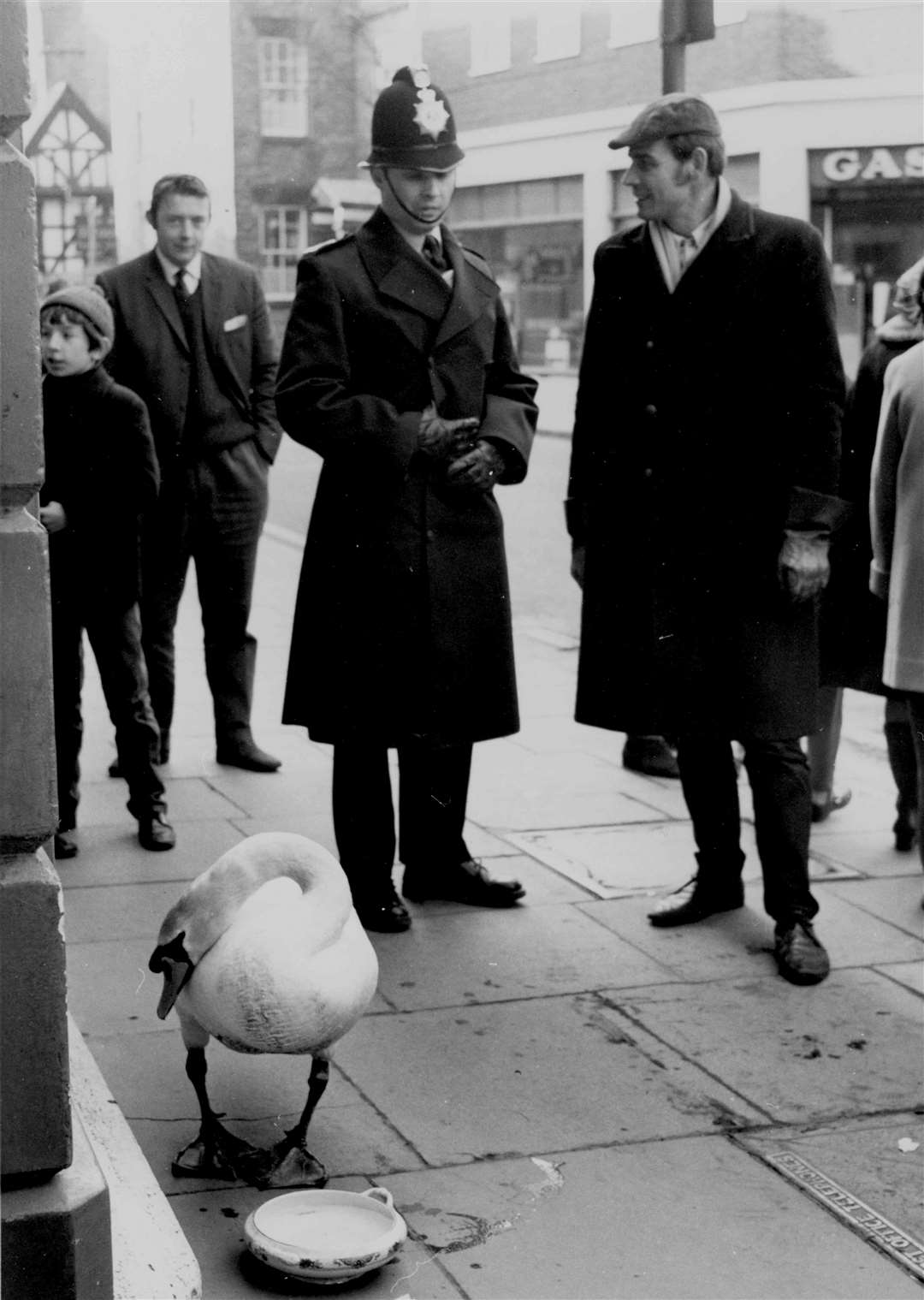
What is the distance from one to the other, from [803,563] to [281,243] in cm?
1956

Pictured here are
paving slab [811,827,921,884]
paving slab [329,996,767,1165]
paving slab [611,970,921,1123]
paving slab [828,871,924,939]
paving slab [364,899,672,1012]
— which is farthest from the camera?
paving slab [811,827,921,884]

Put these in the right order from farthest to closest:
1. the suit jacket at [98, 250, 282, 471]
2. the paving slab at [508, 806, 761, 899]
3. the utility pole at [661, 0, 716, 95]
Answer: the utility pole at [661, 0, 716, 95], the suit jacket at [98, 250, 282, 471], the paving slab at [508, 806, 761, 899]

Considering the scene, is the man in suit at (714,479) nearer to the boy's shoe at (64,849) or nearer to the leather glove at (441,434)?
the leather glove at (441,434)

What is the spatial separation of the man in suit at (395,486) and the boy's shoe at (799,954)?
3.27 ft

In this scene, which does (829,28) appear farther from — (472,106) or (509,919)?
(509,919)

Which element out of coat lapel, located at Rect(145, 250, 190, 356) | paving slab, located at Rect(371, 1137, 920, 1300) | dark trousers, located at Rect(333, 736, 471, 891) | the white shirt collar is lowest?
paving slab, located at Rect(371, 1137, 920, 1300)

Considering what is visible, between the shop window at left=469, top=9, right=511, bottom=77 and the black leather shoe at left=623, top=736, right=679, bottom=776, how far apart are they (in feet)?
62.5

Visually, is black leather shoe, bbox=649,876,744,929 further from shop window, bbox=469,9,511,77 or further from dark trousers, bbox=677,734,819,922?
shop window, bbox=469,9,511,77

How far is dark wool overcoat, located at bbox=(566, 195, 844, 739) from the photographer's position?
4.91m

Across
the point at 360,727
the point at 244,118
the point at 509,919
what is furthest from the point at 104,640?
the point at 244,118

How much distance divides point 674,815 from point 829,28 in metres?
18.2

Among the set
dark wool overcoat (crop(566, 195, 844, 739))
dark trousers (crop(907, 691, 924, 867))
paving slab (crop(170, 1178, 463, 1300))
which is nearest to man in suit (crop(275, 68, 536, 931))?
dark wool overcoat (crop(566, 195, 844, 739))

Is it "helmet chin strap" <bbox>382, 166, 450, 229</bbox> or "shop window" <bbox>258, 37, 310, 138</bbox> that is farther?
"shop window" <bbox>258, 37, 310, 138</bbox>

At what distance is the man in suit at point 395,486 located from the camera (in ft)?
16.9
